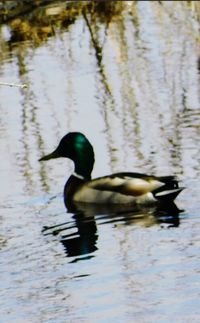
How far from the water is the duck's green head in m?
0.16

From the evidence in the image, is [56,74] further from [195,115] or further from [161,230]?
[161,230]

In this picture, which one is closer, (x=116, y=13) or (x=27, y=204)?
(x=27, y=204)

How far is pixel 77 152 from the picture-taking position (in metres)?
13.1

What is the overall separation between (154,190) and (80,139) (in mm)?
1310

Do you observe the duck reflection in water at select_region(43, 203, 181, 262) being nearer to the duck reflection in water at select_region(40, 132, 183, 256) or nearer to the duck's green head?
the duck reflection in water at select_region(40, 132, 183, 256)

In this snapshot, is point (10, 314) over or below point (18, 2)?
below

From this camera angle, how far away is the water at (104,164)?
8617 mm

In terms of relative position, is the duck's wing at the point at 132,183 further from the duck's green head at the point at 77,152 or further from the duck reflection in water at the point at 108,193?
the duck's green head at the point at 77,152

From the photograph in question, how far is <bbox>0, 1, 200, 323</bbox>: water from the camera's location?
8617 mm

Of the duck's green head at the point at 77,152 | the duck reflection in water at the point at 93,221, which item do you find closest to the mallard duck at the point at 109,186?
the duck's green head at the point at 77,152

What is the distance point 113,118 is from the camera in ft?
46.4

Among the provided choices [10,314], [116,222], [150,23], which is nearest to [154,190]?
[116,222]

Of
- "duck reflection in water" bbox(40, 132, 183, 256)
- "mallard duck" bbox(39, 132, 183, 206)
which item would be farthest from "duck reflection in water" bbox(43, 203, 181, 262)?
"mallard duck" bbox(39, 132, 183, 206)

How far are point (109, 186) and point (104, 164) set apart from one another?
811mm
